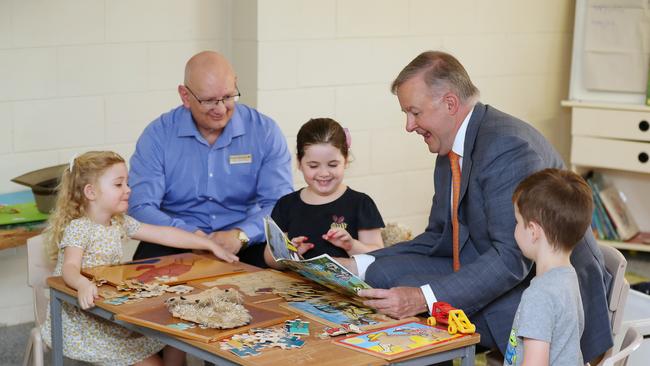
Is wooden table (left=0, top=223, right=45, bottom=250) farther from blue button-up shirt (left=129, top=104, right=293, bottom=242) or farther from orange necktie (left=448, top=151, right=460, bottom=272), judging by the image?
orange necktie (left=448, top=151, right=460, bottom=272)

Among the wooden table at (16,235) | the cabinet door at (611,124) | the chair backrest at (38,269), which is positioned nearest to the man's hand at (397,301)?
the chair backrest at (38,269)

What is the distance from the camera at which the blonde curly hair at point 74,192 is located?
3207 millimetres

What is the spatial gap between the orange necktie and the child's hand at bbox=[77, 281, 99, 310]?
1.07m

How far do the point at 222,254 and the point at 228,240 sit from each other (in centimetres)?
28

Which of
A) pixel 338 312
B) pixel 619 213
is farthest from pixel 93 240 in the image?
pixel 619 213

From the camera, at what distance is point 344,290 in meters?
2.78

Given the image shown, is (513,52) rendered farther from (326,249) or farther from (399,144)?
(326,249)

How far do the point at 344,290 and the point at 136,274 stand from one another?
0.69 metres

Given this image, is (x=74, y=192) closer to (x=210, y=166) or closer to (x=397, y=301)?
(x=210, y=166)

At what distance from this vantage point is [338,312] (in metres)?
2.64

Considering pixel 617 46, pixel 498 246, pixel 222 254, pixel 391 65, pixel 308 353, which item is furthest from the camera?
pixel 617 46

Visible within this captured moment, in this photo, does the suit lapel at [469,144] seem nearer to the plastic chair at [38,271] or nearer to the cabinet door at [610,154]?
the plastic chair at [38,271]

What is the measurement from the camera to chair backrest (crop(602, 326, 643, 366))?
238cm

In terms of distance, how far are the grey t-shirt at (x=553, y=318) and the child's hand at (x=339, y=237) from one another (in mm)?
786
